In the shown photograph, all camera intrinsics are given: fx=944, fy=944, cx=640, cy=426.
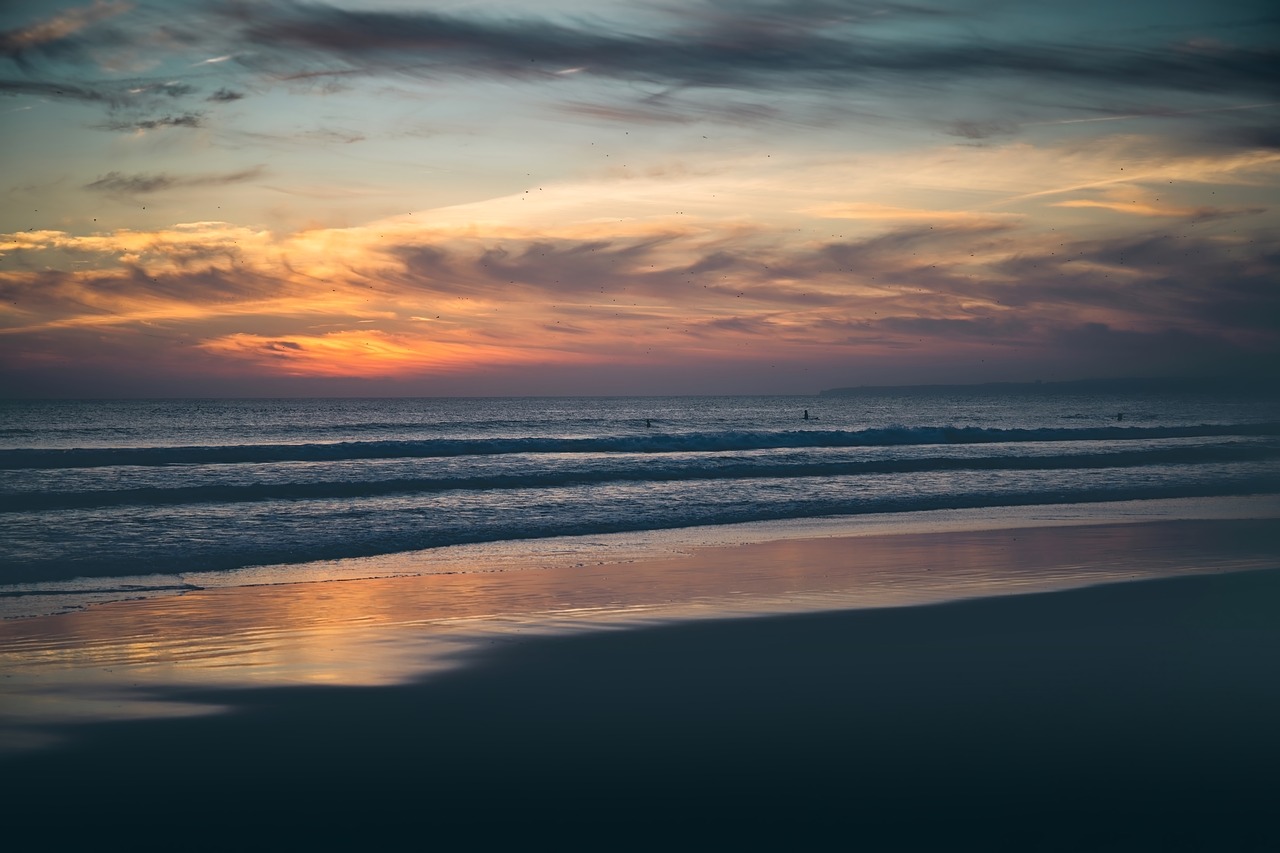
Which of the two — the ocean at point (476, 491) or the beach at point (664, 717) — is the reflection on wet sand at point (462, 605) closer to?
the beach at point (664, 717)

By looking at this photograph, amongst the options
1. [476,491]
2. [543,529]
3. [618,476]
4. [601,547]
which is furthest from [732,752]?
[618,476]

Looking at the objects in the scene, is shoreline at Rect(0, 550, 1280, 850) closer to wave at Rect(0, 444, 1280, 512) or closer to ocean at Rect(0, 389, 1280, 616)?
ocean at Rect(0, 389, 1280, 616)

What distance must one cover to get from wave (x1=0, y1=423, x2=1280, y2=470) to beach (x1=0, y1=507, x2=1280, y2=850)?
25.6m

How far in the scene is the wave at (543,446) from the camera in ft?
111

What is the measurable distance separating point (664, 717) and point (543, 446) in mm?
36544

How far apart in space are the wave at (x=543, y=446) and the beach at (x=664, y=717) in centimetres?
2562

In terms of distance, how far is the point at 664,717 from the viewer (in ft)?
22.2

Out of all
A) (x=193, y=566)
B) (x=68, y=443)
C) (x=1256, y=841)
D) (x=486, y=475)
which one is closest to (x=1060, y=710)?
(x=1256, y=841)

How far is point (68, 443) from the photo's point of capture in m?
51.6

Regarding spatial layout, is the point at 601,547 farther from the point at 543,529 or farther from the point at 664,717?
the point at 664,717

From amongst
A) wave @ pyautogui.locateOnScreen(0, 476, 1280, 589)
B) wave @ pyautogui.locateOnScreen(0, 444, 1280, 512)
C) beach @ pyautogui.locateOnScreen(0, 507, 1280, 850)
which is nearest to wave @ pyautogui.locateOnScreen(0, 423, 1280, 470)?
wave @ pyautogui.locateOnScreen(0, 444, 1280, 512)

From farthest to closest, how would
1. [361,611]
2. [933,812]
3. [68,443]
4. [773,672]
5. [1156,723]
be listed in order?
[68,443] → [361,611] → [773,672] → [1156,723] → [933,812]

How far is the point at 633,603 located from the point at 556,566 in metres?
2.98

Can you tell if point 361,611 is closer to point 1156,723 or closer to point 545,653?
point 545,653
